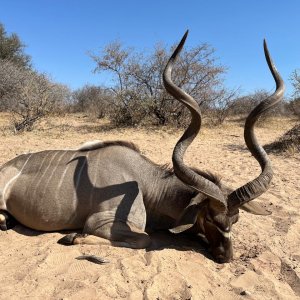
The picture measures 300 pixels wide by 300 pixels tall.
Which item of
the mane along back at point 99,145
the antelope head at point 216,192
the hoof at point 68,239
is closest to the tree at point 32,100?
the mane along back at point 99,145

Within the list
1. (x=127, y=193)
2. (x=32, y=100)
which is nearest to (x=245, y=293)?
(x=127, y=193)

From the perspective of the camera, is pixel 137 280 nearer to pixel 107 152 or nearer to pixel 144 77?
pixel 107 152

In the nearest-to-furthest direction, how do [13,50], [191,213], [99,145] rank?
[191,213] → [99,145] → [13,50]

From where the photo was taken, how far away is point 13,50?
22.9 m

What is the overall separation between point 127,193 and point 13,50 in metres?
21.6

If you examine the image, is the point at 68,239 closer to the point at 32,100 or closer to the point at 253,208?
the point at 253,208

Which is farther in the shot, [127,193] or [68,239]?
[127,193]

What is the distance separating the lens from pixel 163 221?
3.73 metres

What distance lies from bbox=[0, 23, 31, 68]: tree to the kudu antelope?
19.5 metres

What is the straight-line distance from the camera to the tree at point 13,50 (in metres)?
22.2

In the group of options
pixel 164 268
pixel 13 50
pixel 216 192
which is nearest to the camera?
pixel 164 268

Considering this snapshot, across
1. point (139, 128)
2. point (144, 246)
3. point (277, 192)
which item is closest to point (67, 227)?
point (144, 246)

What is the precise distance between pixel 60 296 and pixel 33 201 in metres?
1.32

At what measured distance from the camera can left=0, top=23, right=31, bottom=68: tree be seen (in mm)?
22172
